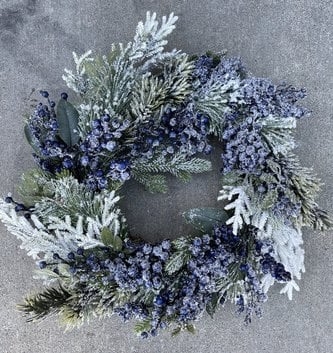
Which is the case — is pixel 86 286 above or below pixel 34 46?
below

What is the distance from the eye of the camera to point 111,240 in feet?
5.40

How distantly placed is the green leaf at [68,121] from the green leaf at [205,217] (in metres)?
0.46

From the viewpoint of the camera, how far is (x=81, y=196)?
1700 millimetres

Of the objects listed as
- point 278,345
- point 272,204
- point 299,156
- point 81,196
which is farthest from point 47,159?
point 278,345

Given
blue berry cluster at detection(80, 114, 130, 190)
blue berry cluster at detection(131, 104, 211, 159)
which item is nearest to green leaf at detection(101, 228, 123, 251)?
blue berry cluster at detection(80, 114, 130, 190)

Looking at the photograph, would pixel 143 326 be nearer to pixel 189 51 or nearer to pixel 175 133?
pixel 175 133

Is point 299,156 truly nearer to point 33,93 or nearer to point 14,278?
point 33,93

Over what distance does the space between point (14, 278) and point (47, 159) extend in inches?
19.6

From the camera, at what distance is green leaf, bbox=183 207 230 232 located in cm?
176

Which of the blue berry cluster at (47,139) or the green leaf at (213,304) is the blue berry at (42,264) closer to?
the blue berry cluster at (47,139)

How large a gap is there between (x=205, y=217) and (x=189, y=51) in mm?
634

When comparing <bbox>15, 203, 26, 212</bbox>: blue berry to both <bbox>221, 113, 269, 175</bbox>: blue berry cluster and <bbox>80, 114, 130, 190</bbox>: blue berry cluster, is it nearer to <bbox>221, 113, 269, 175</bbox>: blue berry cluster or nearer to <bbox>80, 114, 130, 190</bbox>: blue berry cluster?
<bbox>80, 114, 130, 190</bbox>: blue berry cluster

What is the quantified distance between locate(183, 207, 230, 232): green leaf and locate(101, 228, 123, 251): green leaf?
0.82 ft

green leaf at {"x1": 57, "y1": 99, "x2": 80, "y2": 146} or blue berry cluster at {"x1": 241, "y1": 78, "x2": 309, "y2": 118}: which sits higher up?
blue berry cluster at {"x1": 241, "y1": 78, "x2": 309, "y2": 118}
